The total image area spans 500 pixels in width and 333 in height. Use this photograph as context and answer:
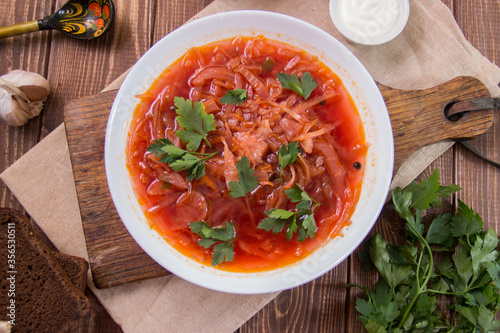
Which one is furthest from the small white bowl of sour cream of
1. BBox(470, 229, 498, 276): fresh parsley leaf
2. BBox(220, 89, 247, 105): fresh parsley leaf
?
BBox(470, 229, 498, 276): fresh parsley leaf

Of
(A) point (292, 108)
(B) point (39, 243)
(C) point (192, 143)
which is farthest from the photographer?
(B) point (39, 243)

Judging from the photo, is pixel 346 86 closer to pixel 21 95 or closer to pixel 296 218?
pixel 296 218

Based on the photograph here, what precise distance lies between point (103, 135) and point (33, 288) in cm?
137

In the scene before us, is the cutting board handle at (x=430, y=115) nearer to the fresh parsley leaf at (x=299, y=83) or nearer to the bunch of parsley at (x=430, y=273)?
the bunch of parsley at (x=430, y=273)

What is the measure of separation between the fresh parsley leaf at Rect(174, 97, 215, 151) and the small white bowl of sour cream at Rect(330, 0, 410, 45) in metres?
1.52

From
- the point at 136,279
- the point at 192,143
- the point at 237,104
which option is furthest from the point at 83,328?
the point at 237,104

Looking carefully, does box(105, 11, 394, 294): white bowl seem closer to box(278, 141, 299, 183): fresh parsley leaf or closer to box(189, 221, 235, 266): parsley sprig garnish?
box(189, 221, 235, 266): parsley sprig garnish

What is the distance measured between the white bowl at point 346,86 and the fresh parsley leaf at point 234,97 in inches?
22.7

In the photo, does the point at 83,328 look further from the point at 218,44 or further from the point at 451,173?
the point at 451,173

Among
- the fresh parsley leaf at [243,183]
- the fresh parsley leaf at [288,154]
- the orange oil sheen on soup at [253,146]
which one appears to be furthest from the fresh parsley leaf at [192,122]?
the fresh parsley leaf at [288,154]

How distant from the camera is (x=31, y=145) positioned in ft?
11.6

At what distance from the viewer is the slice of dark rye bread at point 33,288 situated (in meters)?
3.11

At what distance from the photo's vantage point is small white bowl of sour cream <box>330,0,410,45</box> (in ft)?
10.7

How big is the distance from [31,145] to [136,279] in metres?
1.59
